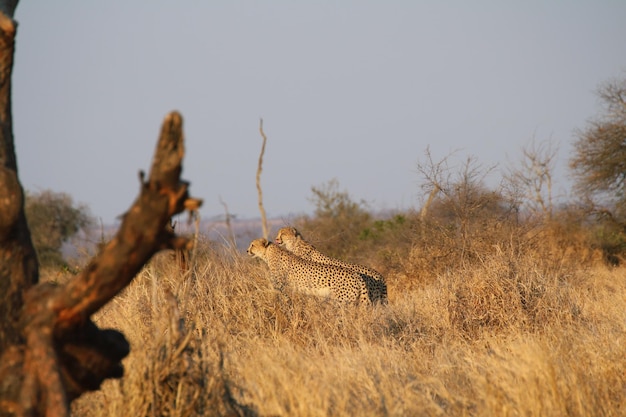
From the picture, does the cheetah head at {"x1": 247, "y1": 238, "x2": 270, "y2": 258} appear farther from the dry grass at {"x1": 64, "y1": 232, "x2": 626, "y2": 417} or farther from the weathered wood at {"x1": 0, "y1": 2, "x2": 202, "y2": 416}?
the weathered wood at {"x1": 0, "y1": 2, "x2": 202, "y2": 416}

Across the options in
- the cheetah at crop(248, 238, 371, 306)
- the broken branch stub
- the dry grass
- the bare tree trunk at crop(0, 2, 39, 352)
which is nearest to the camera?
the broken branch stub

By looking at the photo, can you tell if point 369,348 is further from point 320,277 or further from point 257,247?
point 257,247

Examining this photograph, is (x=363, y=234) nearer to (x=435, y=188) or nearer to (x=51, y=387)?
(x=435, y=188)

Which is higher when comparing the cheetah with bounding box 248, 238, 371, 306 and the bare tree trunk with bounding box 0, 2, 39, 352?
the bare tree trunk with bounding box 0, 2, 39, 352

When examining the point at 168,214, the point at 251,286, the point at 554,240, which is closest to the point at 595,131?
the point at 554,240

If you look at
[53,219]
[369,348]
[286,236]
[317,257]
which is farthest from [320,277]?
[53,219]

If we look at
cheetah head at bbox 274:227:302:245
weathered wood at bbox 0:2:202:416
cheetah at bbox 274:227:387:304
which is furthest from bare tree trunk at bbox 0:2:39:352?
cheetah head at bbox 274:227:302:245

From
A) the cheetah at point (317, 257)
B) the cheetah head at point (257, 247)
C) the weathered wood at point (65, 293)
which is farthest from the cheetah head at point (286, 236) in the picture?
the weathered wood at point (65, 293)

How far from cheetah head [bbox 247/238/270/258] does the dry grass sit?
853mm

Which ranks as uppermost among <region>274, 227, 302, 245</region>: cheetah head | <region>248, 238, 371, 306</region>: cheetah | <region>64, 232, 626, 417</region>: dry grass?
<region>274, 227, 302, 245</region>: cheetah head

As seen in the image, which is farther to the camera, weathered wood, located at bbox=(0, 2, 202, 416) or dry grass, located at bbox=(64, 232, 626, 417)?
dry grass, located at bbox=(64, 232, 626, 417)

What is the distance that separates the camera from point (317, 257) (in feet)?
34.4

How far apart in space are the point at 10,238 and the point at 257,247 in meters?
6.50

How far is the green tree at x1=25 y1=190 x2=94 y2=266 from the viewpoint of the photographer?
76.8ft
